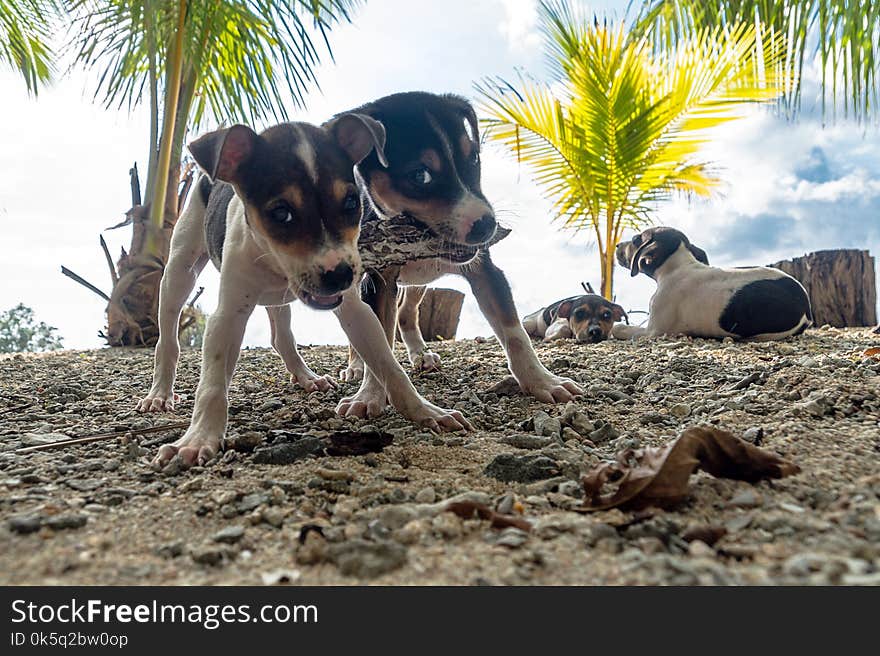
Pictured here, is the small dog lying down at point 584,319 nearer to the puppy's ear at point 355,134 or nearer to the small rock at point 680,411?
the small rock at point 680,411

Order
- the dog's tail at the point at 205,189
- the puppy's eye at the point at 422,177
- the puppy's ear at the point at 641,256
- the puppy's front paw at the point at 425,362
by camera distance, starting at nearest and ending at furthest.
Result: the puppy's eye at the point at 422,177, the dog's tail at the point at 205,189, the puppy's front paw at the point at 425,362, the puppy's ear at the point at 641,256

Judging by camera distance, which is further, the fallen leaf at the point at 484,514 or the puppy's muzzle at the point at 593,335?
the puppy's muzzle at the point at 593,335

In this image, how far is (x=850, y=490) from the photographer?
5.42 ft

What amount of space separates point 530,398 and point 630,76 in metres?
8.51

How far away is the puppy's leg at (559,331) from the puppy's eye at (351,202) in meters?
5.34

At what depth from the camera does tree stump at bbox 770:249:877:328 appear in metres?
9.08

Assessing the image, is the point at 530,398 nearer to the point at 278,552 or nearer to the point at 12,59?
the point at 278,552

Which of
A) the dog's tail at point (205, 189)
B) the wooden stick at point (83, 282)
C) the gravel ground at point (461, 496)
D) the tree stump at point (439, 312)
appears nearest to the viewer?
the gravel ground at point (461, 496)

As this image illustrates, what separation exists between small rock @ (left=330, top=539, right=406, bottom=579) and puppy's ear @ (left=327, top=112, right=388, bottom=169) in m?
1.90

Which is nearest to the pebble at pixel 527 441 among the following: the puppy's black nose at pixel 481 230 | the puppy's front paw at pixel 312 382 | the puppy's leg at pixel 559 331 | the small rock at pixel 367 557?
the puppy's black nose at pixel 481 230

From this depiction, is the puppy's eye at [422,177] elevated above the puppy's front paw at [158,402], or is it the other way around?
the puppy's eye at [422,177]

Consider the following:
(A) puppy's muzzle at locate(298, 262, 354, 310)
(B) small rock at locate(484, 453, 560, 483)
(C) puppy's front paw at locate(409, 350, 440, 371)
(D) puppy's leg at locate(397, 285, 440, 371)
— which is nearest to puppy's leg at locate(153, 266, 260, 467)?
(A) puppy's muzzle at locate(298, 262, 354, 310)

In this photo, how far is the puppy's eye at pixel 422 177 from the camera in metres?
3.19
